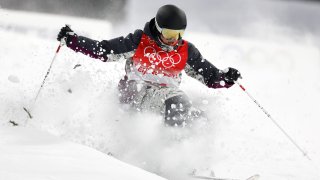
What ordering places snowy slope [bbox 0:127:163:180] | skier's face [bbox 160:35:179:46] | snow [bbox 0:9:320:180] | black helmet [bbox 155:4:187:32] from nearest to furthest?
1. snowy slope [bbox 0:127:163:180]
2. snow [bbox 0:9:320:180]
3. black helmet [bbox 155:4:187:32]
4. skier's face [bbox 160:35:179:46]

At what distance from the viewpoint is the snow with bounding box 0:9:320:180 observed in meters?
2.49

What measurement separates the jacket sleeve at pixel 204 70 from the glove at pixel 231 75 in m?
0.06

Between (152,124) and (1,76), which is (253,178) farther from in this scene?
(1,76)

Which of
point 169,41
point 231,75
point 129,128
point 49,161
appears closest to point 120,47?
point 169,41

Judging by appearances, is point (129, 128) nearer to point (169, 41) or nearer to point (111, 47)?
point (111, 47)

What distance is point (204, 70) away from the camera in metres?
4.20

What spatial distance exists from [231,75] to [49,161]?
6.75 ft

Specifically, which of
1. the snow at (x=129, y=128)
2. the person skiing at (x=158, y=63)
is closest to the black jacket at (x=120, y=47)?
the person skiing at (x=158, y=63)

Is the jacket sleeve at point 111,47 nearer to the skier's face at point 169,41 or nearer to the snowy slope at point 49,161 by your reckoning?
the skier's face at point 169,41

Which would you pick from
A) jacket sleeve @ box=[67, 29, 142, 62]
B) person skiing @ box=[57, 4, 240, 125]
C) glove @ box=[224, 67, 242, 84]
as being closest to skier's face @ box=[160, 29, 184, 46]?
person skiing @ box=[57, 4, 240, 125]

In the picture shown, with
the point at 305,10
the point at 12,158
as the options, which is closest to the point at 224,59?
the point at 305,10

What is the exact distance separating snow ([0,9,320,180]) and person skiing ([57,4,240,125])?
0.44 ft

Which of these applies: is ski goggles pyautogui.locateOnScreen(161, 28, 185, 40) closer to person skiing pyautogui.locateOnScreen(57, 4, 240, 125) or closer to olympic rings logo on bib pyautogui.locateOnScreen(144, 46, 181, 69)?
person skiing pyautogui.locateOnScreen(57, 4, 240, 125)

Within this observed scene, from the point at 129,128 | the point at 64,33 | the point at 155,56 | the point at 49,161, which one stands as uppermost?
the point at 155,56
